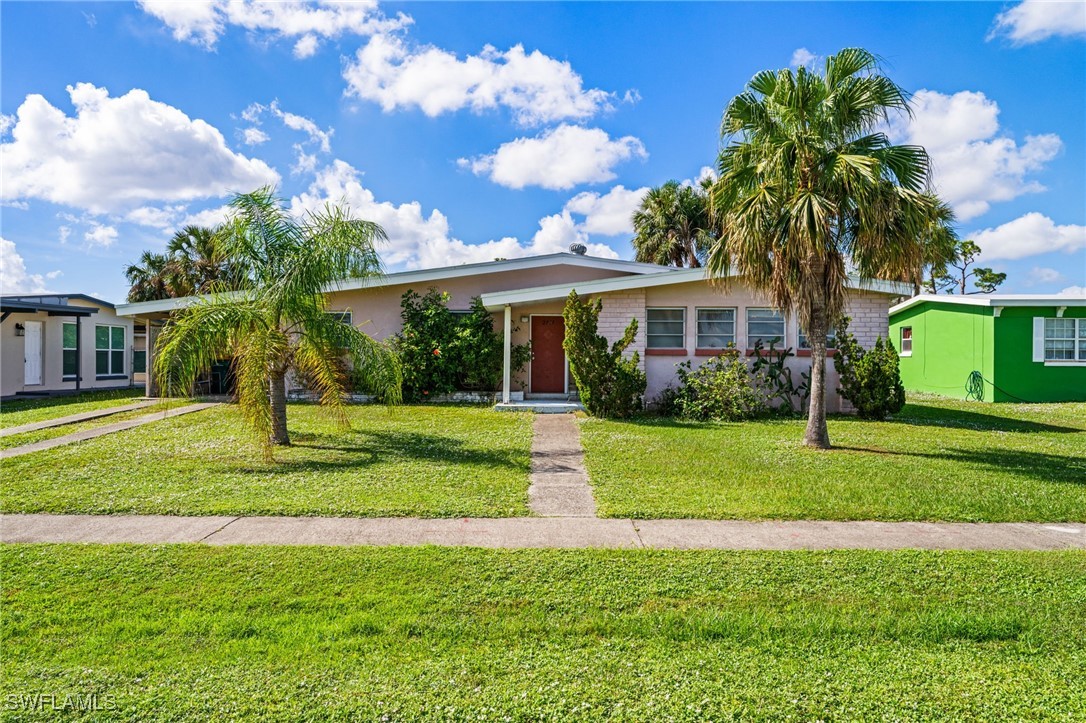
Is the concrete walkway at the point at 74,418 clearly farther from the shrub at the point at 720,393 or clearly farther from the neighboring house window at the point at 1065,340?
the neighboring house window at the point at 1065,340

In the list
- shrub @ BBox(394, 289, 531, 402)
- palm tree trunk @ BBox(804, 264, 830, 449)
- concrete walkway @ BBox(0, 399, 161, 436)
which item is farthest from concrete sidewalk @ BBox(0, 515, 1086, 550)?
shrub @ BBox(394, 289, 531, 402)

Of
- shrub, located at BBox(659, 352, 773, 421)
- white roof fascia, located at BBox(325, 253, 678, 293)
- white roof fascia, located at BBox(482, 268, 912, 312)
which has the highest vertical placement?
white roof fascia, located at BBox(325, 253, 678, 293)

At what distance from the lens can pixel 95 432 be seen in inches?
429

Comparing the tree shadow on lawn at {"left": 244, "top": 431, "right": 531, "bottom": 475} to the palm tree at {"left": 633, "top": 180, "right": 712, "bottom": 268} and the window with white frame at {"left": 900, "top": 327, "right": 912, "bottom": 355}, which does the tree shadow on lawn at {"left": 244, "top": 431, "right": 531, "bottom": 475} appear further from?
the window with white frame at {"left": 900, "top": 327, "right": 912, "bottom": 355}

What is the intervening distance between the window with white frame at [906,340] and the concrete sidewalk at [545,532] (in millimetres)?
19344

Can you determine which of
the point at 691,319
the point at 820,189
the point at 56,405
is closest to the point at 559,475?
the point at 820,189

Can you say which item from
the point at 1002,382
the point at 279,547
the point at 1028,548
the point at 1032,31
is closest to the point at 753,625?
the point at 1028,548

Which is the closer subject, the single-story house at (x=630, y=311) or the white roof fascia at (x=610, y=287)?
the white roof fascia at (x=610, y=287)

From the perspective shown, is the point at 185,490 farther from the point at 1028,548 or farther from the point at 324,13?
the point at 1028,548

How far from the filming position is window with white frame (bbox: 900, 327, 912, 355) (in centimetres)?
2289

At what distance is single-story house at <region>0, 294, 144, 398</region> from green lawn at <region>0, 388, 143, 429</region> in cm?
129

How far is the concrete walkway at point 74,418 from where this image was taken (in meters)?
11.0

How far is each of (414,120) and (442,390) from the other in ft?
21.9

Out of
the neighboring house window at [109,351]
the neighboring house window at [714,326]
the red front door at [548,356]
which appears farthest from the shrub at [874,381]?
the neighboring house window at [109,351]
